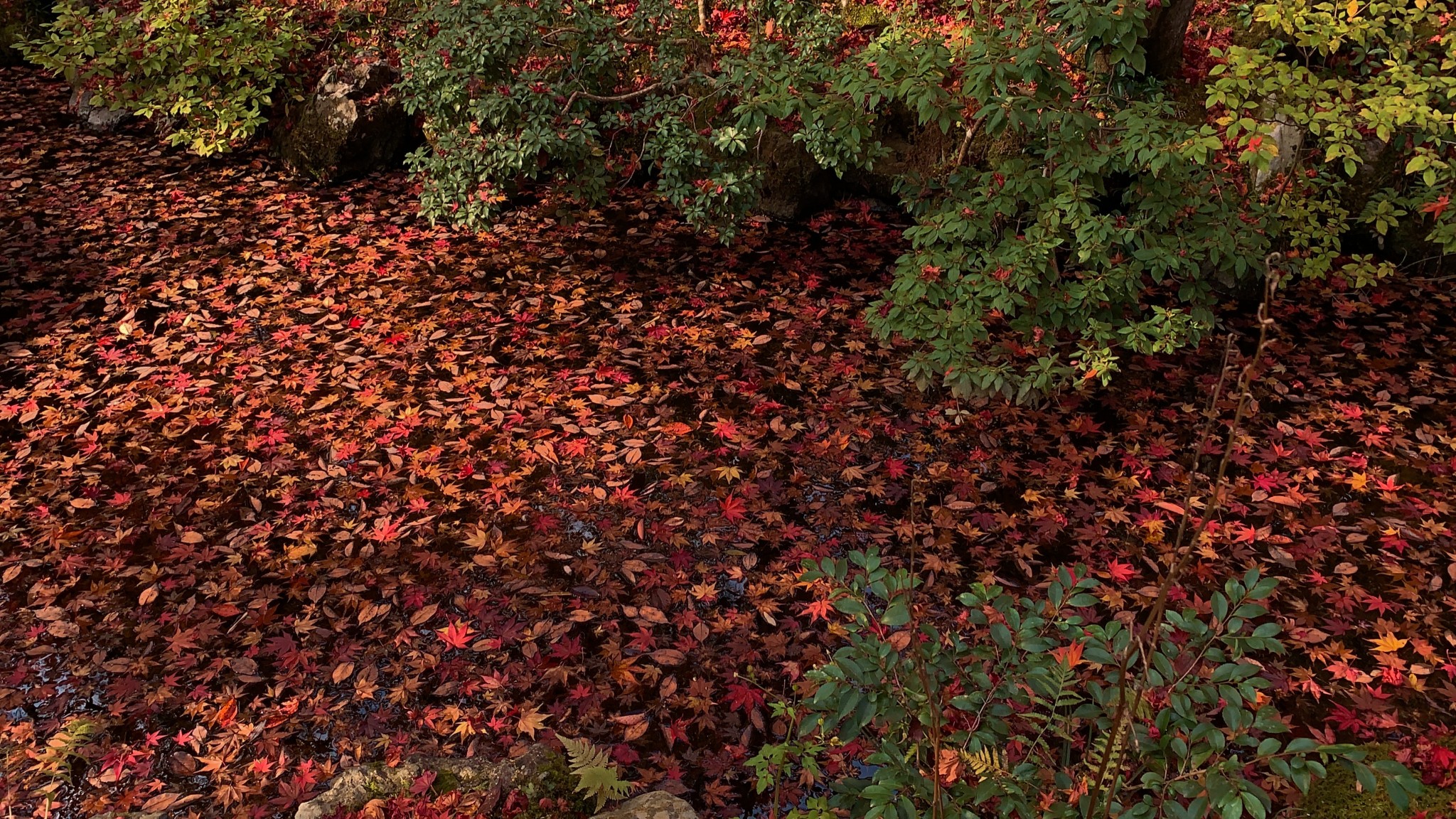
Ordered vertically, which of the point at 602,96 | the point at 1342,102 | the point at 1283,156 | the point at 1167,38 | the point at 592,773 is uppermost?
the point at 1167,38

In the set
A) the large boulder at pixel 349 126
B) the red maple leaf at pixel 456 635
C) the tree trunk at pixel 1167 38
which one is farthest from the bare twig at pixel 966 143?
the large boulder at pixel 349 126

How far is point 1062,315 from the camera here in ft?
16.8

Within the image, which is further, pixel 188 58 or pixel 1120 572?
pixel 188 58

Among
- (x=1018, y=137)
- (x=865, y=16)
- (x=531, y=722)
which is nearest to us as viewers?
(x=531, y=722)

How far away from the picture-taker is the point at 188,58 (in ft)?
26.5

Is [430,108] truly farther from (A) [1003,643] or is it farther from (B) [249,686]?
(A) [1003,643]

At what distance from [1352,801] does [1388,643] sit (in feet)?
3.89

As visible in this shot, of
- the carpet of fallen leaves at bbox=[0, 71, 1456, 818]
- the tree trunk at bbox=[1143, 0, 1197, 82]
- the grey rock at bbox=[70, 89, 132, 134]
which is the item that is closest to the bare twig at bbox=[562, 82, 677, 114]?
the carpet of fallen leaves at bbox=[0, 71, 1456, 818]

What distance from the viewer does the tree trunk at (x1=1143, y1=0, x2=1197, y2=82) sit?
6.24 metres

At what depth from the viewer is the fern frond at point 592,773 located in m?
2.88

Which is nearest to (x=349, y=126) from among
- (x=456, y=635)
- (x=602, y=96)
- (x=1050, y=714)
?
(x=602, y=96)

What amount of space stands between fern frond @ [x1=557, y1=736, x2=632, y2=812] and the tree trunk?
18.8ft

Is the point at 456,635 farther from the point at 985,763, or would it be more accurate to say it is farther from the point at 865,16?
the point at 865,16

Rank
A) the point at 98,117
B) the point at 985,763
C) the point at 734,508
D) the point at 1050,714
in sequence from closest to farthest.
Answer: the point at 985,763 < the point at 1050,714 < the point at 734,508 < the point at 98,117
